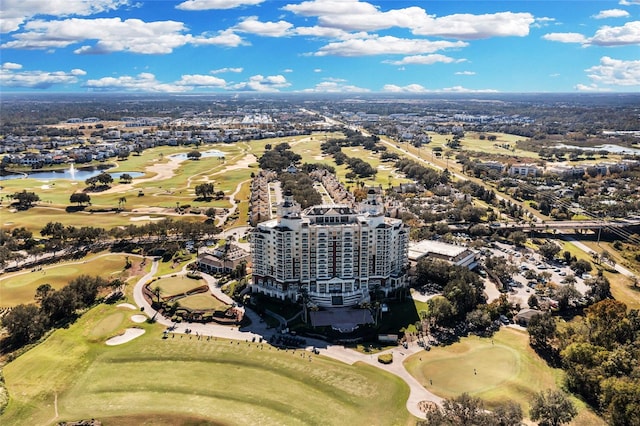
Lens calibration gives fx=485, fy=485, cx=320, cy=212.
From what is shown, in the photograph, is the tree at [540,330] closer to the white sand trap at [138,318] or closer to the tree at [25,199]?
the white sand trap at [138,318]

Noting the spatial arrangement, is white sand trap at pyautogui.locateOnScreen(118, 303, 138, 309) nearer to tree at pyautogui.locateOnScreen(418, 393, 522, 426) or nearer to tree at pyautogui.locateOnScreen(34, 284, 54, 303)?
tree at pyautogui.locateOnScreen(34, 284, 54, 303)

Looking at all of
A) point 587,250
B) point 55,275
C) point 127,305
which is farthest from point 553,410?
point 55,275

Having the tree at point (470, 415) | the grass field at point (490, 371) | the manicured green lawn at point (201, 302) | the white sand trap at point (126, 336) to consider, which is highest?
the tree at point (470, 415)

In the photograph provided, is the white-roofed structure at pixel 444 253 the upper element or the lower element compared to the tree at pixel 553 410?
upper

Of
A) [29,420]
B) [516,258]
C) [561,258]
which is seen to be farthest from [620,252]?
[29,420]

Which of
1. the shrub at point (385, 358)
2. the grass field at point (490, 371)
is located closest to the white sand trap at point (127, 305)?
the shrub at point (385, 358)
